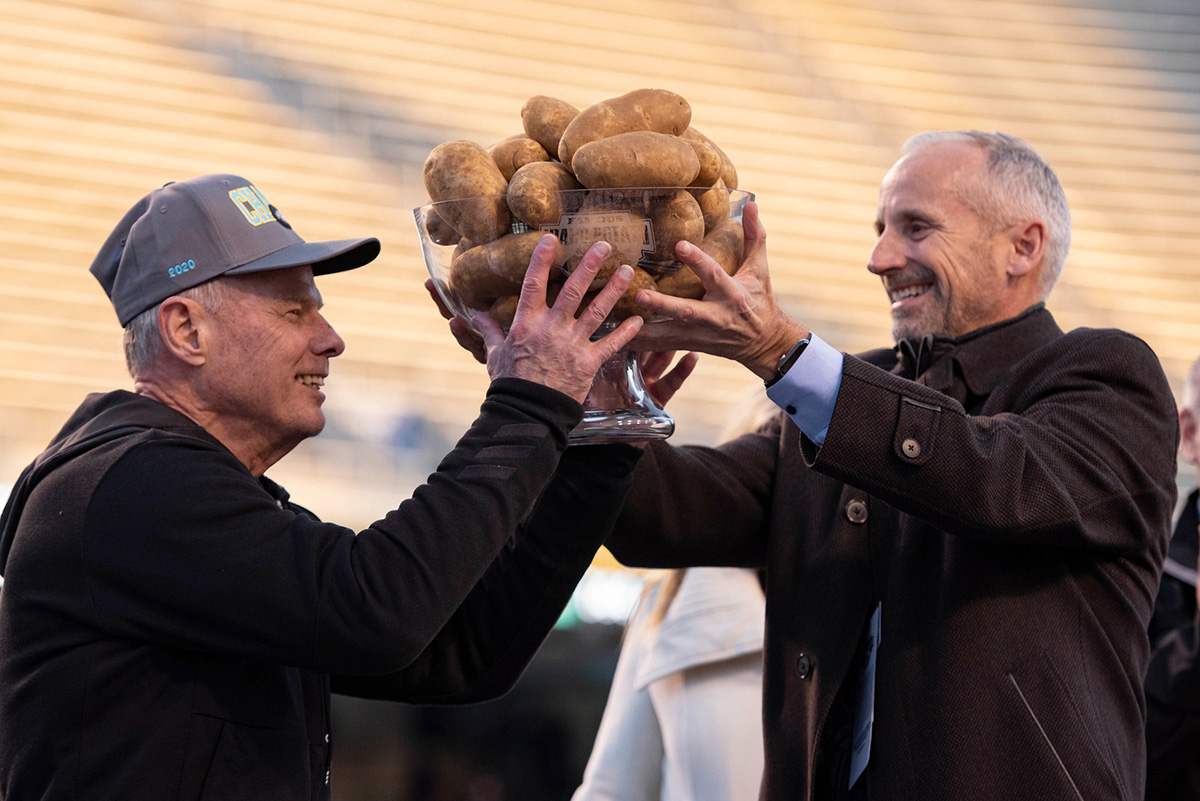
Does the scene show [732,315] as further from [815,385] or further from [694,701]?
[694,701]

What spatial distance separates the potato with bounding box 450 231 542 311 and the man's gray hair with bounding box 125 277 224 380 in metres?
0.37

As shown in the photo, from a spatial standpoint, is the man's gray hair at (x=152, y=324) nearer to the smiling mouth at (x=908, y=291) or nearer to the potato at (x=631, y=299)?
the potato at (x=631, y=299)

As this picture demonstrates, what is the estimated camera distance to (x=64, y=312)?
762 centimetres

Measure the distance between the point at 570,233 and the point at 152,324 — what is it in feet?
2.22

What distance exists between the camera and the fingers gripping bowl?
1.60m

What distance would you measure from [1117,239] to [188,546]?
951 centimetres

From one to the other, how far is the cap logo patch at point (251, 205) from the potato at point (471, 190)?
37cm

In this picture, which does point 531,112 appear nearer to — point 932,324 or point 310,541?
point 310,541

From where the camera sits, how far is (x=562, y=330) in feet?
5.49

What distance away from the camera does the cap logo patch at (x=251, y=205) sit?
1921mm

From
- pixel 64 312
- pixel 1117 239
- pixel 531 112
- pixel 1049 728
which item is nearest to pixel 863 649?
pixel 1049 728

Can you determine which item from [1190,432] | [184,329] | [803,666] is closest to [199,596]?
[184,329]

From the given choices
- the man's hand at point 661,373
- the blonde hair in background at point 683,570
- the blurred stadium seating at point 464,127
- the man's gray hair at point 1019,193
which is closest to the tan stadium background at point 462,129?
the blurred stadium seating at point 464,127

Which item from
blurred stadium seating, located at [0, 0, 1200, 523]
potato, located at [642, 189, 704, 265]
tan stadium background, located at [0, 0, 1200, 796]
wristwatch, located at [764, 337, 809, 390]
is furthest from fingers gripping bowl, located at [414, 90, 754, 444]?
blurred stadium seating, located at [0, 0, 1200, 523]
